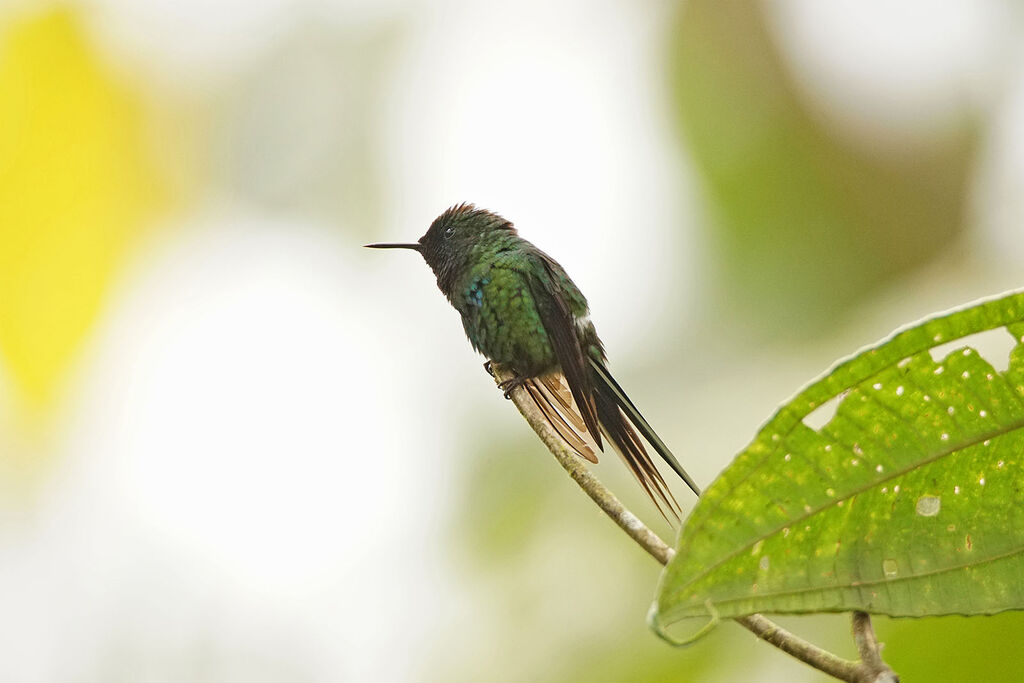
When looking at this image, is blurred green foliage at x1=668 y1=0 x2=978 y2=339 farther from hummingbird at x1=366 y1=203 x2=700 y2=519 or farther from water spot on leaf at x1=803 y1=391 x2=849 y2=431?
water spot on leaf at x1=803 y1=391 x2=849 y2=431

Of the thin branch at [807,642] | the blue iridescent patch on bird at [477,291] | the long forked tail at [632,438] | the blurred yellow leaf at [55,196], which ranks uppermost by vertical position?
the blurred yellow leaf at [55,196]

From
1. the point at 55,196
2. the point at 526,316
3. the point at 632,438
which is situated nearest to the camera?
the point at 632,438

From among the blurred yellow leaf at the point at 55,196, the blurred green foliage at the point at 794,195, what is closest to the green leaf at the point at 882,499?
the blurred green foliage at the point at 794,195

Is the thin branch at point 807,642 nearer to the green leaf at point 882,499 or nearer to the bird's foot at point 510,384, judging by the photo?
the green leaf at point 882,499

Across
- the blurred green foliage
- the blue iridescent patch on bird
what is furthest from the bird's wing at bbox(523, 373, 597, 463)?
the blurred green foliage

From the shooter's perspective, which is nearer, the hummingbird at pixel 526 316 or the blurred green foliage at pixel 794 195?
the hummingbird at pixel 526 316

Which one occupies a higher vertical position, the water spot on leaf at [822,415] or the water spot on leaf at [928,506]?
the water spot on leaf at [822,415]

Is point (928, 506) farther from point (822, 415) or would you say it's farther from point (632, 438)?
point (632, 438)

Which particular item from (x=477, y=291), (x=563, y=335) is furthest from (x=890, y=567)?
(x=477, y=291)
